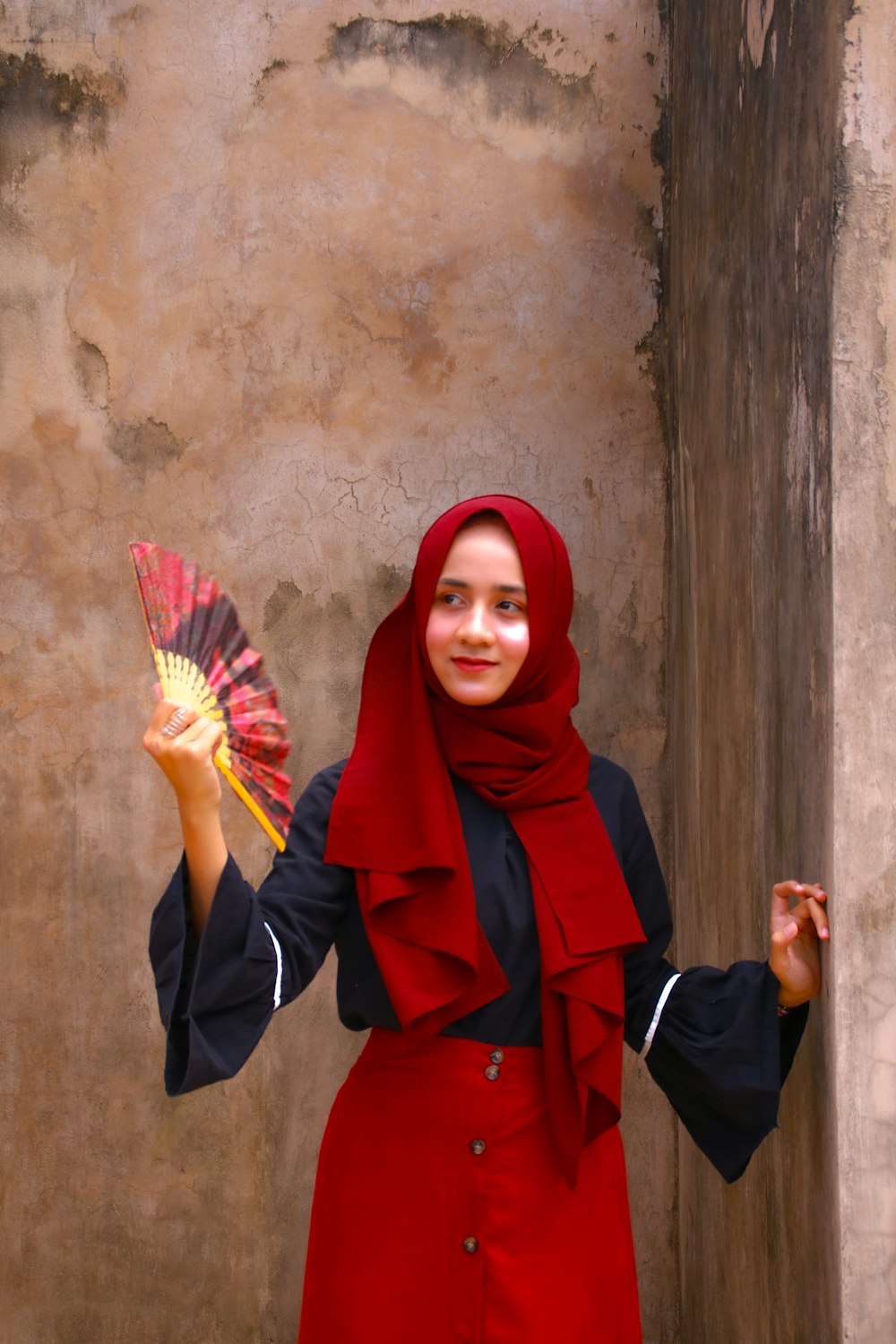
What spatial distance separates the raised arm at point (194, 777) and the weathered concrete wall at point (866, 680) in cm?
91

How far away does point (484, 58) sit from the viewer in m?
2.97

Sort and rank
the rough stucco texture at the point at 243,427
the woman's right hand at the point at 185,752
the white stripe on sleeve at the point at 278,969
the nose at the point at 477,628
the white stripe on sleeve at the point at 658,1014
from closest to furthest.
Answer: the woman's right hand at the point at 185,752 < the white stripe on sleeve at the point at 278,969 < the nose at the point at 477,628 < the white stripe on sleeve at the point at 658,1014 < the rough stucco texture at the point at 243,427

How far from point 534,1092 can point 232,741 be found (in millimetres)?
703

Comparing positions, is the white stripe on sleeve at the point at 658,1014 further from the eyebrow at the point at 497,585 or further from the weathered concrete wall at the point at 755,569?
the eyebrow at the point at 497,585

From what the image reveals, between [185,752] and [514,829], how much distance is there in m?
0.60

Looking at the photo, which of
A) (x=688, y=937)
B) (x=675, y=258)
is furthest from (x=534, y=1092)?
(x=675, y=258)

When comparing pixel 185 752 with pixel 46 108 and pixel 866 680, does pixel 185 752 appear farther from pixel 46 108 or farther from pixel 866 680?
pixel 46 108

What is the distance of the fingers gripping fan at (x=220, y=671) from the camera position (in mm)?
1735

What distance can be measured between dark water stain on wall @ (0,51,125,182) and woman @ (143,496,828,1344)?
165 cm

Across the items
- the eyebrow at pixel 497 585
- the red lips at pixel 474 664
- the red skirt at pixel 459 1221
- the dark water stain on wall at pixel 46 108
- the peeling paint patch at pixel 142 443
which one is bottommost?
the red skirt at pixel 459 1221

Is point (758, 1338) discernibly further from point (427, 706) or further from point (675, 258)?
point (675, 258)

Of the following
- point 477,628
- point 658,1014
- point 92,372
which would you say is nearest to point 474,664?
point 477,628

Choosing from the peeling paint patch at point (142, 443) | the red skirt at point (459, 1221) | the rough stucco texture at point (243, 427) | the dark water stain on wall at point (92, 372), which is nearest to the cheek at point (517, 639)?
the red skirt at point (459, 1221)

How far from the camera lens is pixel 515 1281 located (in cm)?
183
